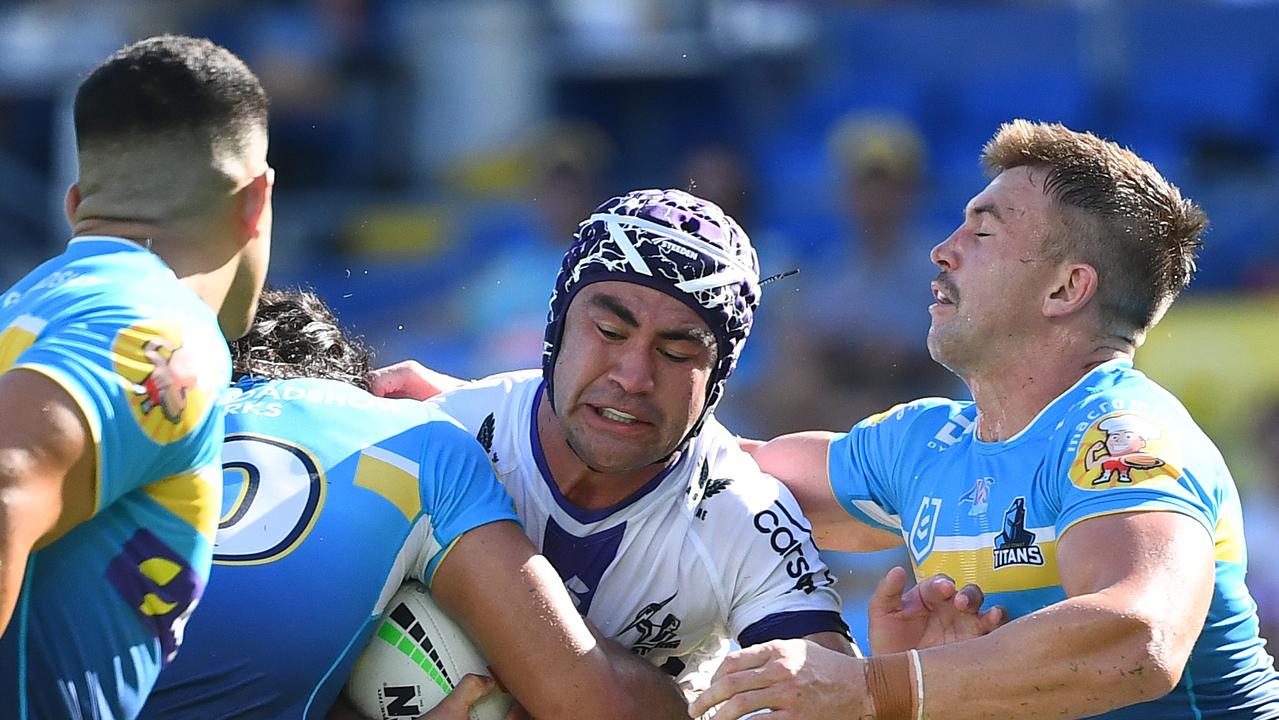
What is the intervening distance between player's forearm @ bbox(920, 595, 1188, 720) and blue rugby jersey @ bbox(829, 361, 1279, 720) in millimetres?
336

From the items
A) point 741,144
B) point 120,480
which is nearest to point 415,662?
point 120,480

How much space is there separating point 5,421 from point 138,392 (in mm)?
239

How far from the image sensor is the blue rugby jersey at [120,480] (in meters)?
2.98

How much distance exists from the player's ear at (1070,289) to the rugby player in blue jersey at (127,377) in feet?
6.67

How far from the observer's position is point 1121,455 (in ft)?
12.5

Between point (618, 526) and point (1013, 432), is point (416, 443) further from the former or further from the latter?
point (1013, 432)

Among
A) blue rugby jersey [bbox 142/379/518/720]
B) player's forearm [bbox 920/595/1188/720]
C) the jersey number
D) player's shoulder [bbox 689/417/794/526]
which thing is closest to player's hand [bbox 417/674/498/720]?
blue rugby jersey [bbox 142/379/518/720]

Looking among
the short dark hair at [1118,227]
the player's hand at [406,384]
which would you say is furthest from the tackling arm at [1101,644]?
the player's hand at [406,384]

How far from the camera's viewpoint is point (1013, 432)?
4285 millimetres

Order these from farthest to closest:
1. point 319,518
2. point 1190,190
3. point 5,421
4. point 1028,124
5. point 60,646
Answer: point 1190,190
point 1028,124
point 319,518
point 60,646
point 5,421

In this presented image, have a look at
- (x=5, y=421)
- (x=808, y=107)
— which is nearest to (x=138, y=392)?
(x=5, y=421)

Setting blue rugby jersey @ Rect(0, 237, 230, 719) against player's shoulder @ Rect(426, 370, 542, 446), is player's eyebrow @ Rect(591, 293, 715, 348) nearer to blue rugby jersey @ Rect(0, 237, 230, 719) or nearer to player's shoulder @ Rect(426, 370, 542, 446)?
player's shoulder @ Rect(426, 370, 542, 446)

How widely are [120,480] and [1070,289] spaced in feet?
8.17

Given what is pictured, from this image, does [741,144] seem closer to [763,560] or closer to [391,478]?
[763,560]
